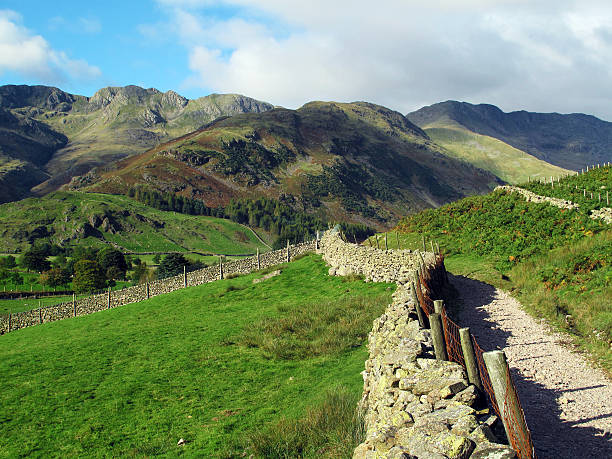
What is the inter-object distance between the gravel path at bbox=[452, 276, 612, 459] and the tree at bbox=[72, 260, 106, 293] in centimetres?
7838

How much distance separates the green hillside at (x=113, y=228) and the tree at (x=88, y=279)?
59.0 metres

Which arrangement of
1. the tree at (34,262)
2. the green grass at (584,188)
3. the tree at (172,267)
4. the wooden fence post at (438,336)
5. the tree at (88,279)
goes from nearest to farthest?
the wooden fence post at (438,336), the green grass at (584,188), the tree at (88,279), the tree at (172,267), the tree at (34,262)

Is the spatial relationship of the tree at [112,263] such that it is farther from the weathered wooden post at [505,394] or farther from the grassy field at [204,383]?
the weathered wooden post at [505,394]

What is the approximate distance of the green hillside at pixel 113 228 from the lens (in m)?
149

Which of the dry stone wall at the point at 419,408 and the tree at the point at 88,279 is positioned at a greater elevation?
the dry stone wall at the point at 419,408

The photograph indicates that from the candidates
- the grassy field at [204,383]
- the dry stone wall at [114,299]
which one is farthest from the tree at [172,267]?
the grassy field at [204,383]

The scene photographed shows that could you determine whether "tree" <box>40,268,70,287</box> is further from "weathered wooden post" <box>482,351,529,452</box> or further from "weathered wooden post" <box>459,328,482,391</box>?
"weathered wooden post" <box>482,351,529,452</box>

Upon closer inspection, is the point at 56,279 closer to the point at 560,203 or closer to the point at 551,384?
the point at 560,203

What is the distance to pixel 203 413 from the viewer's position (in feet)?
44.4

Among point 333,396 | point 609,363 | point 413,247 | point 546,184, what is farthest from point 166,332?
point 546,184

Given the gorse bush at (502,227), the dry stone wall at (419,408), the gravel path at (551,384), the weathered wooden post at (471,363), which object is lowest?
the gravel path at (551,384)

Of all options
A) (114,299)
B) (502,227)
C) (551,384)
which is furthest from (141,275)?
(551,384)

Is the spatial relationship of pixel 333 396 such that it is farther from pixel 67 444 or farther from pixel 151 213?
pixel 151 213

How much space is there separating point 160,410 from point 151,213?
6720 inches
